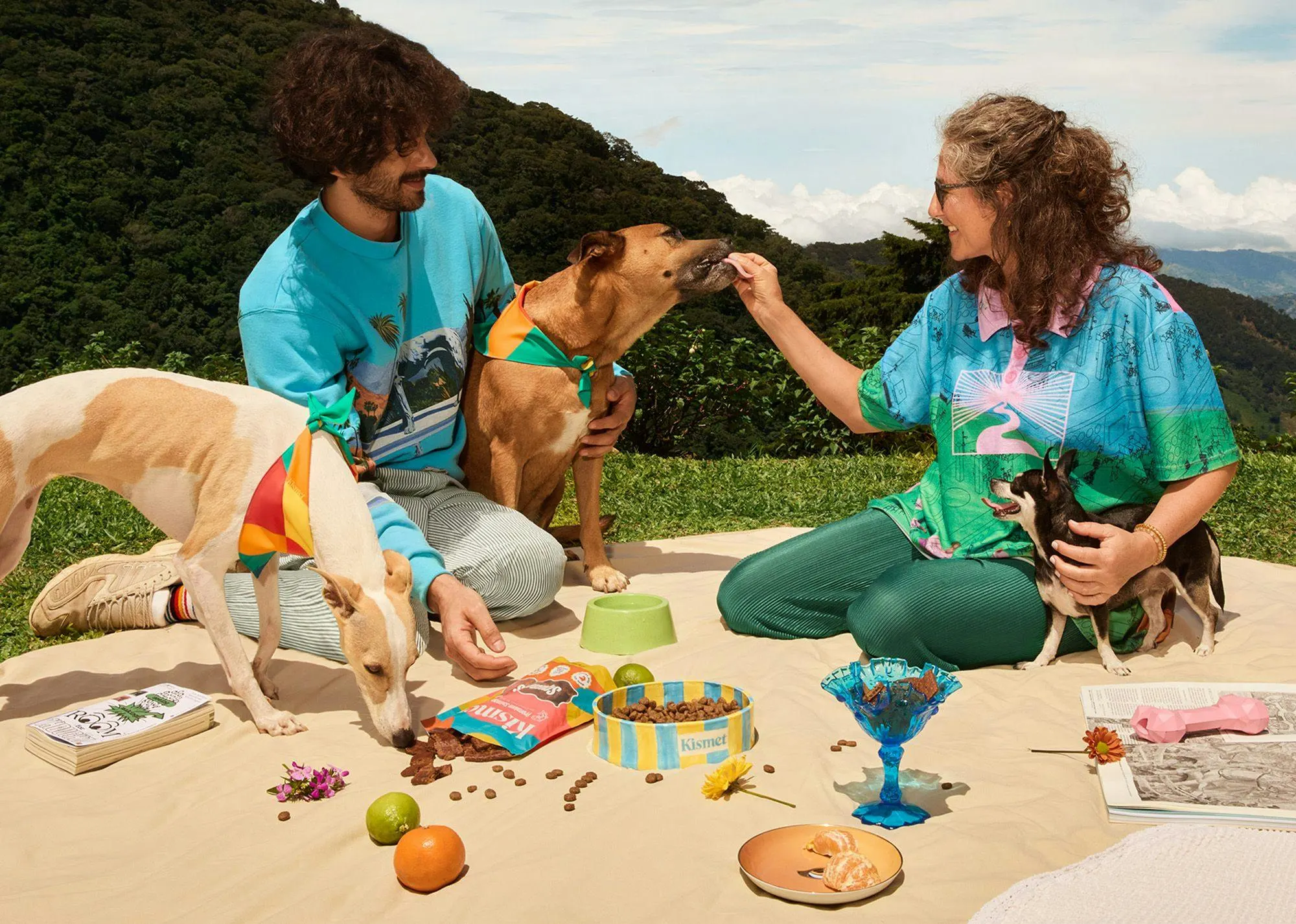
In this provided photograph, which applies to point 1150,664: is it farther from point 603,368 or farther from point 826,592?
point 603,368

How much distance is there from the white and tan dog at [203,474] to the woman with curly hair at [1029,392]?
1.91m

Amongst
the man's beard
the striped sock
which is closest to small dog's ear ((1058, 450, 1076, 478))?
the man's beard

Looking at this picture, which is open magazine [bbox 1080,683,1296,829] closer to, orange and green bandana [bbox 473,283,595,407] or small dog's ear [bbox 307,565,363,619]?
small dog's ear [bbox 307,565,363,619]

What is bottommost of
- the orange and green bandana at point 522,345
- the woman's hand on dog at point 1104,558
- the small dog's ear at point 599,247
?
the woman's hand on dog at point 1104,558

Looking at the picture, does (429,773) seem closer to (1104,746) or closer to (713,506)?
(1104,746)

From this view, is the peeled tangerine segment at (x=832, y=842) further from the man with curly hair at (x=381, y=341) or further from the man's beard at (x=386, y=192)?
the man's beard at (x=386, y=192)

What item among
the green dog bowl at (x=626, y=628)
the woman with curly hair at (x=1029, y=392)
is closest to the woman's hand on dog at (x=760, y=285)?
the woman with curly hair at (x=1029, y=392)

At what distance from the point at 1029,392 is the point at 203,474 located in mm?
2955

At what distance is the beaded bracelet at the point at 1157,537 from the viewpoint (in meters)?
3.70

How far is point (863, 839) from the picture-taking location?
2.58 meters

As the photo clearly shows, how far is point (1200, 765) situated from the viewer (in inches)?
117

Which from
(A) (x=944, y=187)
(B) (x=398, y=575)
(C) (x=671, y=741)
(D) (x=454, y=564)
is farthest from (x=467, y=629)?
(A) (x=944, y=187)

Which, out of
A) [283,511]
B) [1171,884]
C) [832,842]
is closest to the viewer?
[1171,884]

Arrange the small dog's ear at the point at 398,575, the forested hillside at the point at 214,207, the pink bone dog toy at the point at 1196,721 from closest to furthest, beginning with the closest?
the pink bone dog toy at the point at 1196,721, the small dog's ear at the point at 398,575, the forested hillside at the point at 214,207
